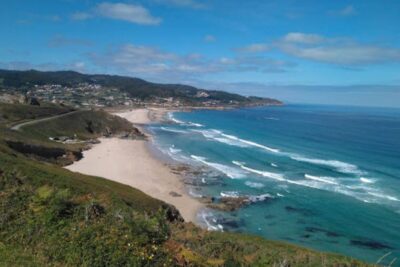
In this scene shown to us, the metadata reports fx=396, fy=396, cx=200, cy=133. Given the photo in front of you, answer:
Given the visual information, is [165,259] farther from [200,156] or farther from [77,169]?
[200,156]

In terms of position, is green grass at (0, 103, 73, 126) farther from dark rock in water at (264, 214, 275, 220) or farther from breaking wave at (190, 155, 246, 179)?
dark rock in water at (264, 214, 275, 220)

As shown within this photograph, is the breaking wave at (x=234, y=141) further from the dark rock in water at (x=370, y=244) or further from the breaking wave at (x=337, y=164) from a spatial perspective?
the dark rock in water at (x=370, y=244)

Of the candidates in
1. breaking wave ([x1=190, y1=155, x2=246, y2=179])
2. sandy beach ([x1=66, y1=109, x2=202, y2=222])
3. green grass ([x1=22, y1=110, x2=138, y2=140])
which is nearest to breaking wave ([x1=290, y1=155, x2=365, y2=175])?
breaking wave ([x1=190, y1=155, x2=246, y2=179])

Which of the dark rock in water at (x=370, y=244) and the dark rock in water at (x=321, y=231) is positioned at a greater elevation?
the dark rock in water at (x=370, y=244)

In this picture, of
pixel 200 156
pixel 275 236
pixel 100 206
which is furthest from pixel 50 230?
pixel 200 156

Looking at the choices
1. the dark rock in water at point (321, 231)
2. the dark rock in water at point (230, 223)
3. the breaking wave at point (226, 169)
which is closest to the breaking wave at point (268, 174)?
the breaking wave at point (226, 169)

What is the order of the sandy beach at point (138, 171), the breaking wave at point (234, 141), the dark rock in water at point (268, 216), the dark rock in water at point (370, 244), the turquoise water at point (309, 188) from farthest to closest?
the breaking wave at point (234, 141) → the sandy beach at point (138, 171) → the dark rock in water at point (268, 216) → the turquoise water at point (309, 188) → the dark rock in water at point (370, 244)
